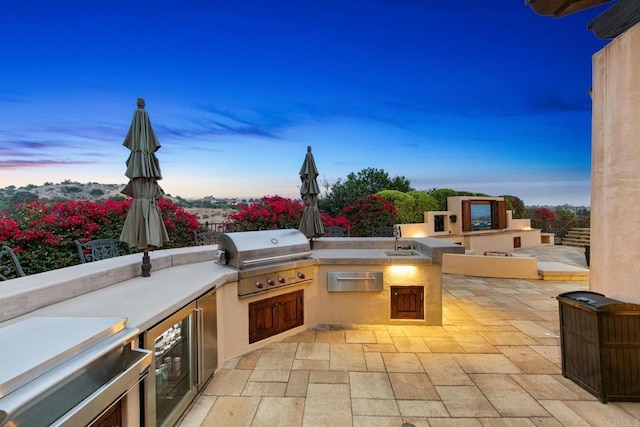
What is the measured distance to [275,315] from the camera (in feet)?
13.0

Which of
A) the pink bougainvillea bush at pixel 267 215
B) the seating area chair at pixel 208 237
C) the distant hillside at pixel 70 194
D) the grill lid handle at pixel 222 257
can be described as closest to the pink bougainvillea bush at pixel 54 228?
the distant hillside at pixel 70 194

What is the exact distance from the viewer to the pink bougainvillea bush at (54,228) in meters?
4.78

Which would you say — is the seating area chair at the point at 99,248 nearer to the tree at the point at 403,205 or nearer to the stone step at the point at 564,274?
the tree at the point at 403,205

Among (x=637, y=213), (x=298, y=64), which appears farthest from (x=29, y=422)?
(x=298, y=64)

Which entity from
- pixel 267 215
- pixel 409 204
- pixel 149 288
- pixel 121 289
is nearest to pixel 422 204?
pixel 409 204

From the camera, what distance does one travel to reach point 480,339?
4.08 meters

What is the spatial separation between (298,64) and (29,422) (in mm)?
9418

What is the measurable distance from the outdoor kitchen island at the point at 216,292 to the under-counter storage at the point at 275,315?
0.06 meters

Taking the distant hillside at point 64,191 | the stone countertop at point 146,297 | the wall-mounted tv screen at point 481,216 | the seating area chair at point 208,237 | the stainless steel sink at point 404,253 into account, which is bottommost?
the stone countertop at point 146,297

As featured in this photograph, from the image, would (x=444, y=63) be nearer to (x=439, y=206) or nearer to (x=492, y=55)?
(x=492, y=55)

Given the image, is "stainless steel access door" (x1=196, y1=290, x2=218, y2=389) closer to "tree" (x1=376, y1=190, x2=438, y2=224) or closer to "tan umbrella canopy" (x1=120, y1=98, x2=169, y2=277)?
"tan umbrella canopy" (x1=120, y1=98, x2=169, y2=277)

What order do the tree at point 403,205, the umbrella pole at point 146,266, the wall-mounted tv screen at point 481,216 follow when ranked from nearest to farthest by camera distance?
1. the umbrella pole at point 146,266
2. the tree at point 403,205
3. the wall-mounted tv screen at point 481,216

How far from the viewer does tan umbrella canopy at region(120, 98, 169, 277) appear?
315 cm

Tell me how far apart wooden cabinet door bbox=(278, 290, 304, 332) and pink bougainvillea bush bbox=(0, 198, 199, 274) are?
156 inches
